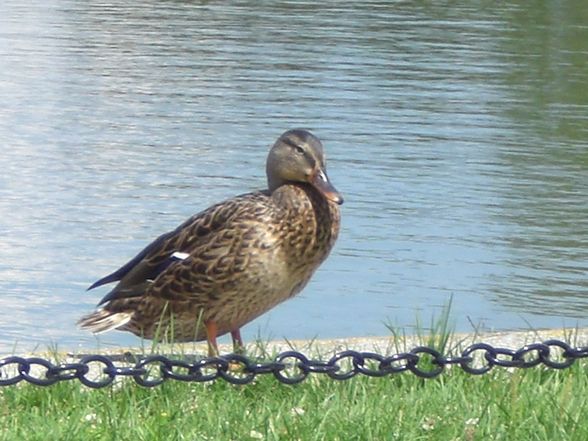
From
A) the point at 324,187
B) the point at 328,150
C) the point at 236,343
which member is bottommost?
the point at 328,150

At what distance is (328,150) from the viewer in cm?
1370

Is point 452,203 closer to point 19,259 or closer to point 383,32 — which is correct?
point 19,259

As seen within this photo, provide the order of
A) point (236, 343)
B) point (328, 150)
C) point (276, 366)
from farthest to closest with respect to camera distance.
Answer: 1. point (328, 150)
2. point (236, 343)
3. point (276, 366)

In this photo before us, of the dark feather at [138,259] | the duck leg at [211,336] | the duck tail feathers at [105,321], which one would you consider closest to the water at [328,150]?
the dark feather at [138,259]

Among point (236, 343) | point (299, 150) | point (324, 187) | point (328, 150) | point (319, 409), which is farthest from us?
point (328, 150)

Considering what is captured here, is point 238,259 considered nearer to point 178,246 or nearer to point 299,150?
point 178,246

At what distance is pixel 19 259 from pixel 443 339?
5.02 m

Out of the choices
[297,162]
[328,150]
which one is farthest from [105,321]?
[328,150]

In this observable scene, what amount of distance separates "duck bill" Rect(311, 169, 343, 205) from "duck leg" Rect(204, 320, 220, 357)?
0.64 metres

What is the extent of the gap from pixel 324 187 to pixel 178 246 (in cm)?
62

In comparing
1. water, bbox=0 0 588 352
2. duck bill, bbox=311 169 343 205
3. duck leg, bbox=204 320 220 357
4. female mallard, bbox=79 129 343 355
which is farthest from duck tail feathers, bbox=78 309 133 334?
water, bbox=0 0 588 352

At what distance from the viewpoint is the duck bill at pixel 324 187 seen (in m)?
6.28

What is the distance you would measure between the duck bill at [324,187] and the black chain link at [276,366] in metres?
1.17

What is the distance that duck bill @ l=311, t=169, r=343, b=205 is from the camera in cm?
628
